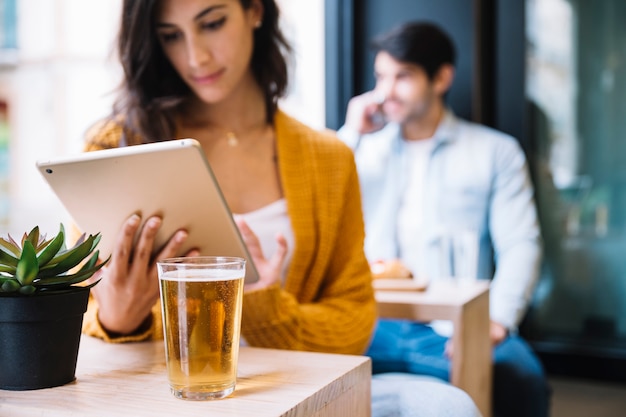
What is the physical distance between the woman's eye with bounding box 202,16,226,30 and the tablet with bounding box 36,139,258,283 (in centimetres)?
51

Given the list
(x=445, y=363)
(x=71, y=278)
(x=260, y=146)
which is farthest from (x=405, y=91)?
(x=71, y=278)

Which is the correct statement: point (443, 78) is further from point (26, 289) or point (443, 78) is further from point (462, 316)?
point (26, 289)

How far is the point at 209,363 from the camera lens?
75 centimetres

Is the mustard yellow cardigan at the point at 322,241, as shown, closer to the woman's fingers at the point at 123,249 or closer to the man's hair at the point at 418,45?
the woman's fingers at the point at 123,249

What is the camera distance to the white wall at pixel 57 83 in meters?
3.17

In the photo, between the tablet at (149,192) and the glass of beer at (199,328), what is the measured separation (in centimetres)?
17

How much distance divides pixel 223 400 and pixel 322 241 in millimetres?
711

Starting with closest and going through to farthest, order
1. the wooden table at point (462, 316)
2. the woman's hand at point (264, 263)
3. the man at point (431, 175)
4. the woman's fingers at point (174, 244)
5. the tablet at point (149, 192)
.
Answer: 1. the tablet at point (149, 192)
2. the woman's fingers at point (174, 244)
3. the woman's hand at point (264, 263)
4. the wooden table at point (462, 316)
5. the man at point (431, 175)

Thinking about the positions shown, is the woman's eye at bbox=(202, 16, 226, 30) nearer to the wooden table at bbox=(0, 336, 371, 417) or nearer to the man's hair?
the wooden table at bbox=(0, 336, 371, 417)

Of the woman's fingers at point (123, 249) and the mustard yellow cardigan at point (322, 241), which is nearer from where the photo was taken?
Answer: the woman's fingers at point (123, 249)

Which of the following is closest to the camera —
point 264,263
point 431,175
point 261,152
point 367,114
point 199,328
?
point 199,328

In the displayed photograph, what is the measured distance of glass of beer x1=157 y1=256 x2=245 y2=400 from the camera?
750mm

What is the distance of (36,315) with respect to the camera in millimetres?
791

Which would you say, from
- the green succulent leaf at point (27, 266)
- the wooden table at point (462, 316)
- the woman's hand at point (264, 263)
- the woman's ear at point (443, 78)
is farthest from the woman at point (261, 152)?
the woman's ear at point (443, 78)
